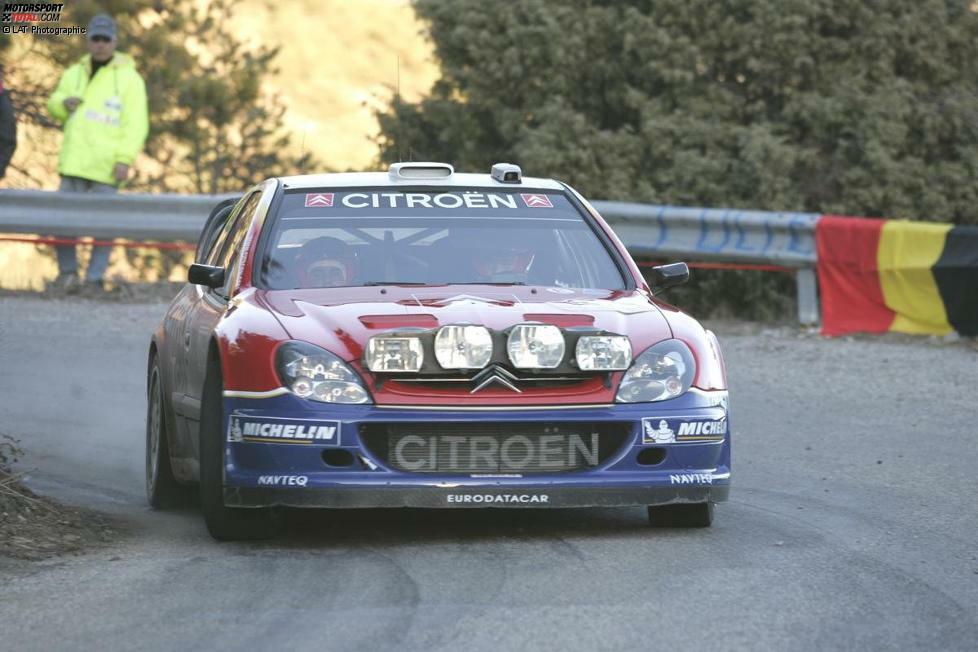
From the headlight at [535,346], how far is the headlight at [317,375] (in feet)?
1.75

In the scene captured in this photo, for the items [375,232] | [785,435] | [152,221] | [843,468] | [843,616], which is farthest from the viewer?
[152,221]

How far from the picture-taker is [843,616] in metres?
5.55

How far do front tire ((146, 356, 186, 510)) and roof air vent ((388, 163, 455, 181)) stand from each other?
138 cm

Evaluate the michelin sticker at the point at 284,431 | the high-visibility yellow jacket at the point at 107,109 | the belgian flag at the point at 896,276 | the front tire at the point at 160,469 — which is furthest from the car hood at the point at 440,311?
the high-visibility yellow jacket at the point at 107,109

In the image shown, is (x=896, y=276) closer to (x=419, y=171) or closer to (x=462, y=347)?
(x=419, y=171)

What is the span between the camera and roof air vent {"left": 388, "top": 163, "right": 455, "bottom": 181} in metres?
8.30

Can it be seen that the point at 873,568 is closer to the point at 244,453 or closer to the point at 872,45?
the point at 244,453

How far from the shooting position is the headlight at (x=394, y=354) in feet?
21.6

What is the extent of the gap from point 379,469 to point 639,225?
9638mm

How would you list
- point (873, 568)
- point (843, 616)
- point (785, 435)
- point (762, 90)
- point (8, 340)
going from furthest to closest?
point (762, 90)
point (8, 340)
point (785, 435)
point (873, 568)
point (843, 616)

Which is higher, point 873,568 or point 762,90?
point 762,90

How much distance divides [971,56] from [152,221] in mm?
7571

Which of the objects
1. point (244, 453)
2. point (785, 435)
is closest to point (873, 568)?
point (244, 453)

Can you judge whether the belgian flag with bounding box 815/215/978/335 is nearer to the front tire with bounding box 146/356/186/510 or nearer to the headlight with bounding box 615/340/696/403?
the front tire with bounding box 146/356/186/510
